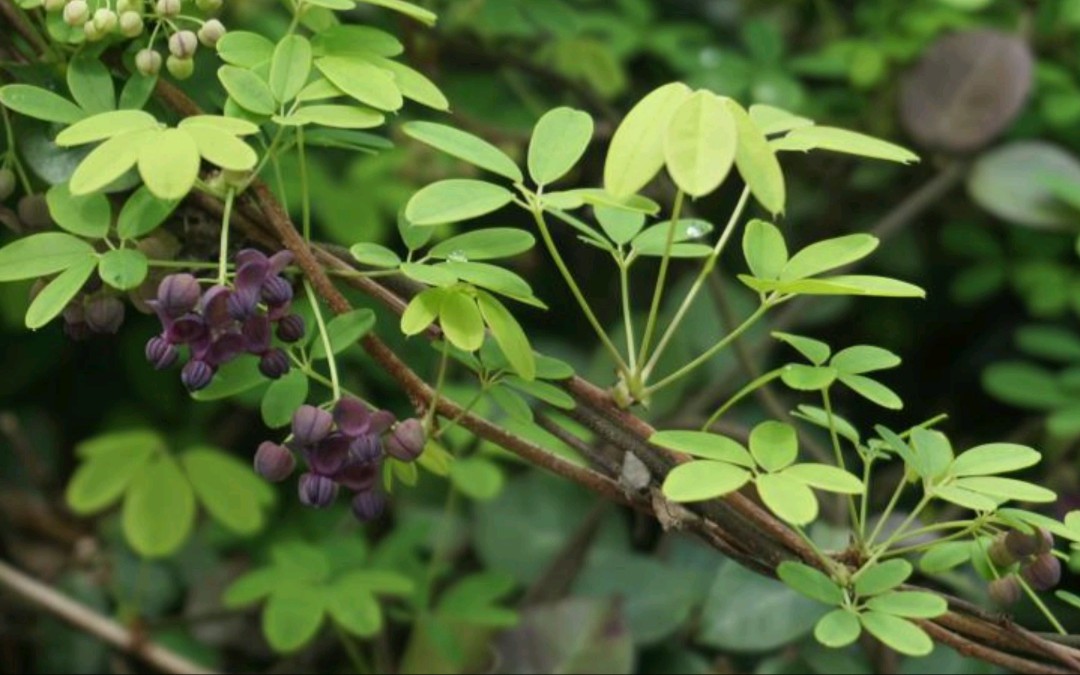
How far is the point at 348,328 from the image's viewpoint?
783 millimetres

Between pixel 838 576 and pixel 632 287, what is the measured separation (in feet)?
3.12

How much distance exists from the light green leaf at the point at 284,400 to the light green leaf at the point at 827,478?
279 mm

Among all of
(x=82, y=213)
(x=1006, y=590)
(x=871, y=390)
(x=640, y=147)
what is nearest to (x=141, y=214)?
(x=82, y=213)

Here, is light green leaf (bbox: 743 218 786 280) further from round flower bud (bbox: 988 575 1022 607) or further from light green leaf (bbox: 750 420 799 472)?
round flower bud (bbox: 988 575 1022 607)

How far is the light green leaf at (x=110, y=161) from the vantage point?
0.68 metres

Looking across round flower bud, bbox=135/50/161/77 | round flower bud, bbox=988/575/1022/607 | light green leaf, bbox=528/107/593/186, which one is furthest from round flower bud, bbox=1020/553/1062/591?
round flower bud, bbox=135/50/161/77

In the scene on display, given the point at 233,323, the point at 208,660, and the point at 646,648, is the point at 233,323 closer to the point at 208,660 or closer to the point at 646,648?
the point at 646,648

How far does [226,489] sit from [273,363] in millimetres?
578

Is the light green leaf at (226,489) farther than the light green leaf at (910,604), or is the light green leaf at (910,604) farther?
the light green leaf at (226,489)

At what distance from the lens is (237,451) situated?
163cm

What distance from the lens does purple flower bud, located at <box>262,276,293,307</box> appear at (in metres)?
0.73

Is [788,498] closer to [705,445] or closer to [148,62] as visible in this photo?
[705,445]

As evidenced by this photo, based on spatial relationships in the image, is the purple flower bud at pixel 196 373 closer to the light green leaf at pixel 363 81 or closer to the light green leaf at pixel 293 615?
the light green leaf at pixel 363 81

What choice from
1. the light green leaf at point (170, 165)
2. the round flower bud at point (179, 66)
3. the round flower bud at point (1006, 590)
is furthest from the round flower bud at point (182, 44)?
the round flower bud at point (1006, 590)
